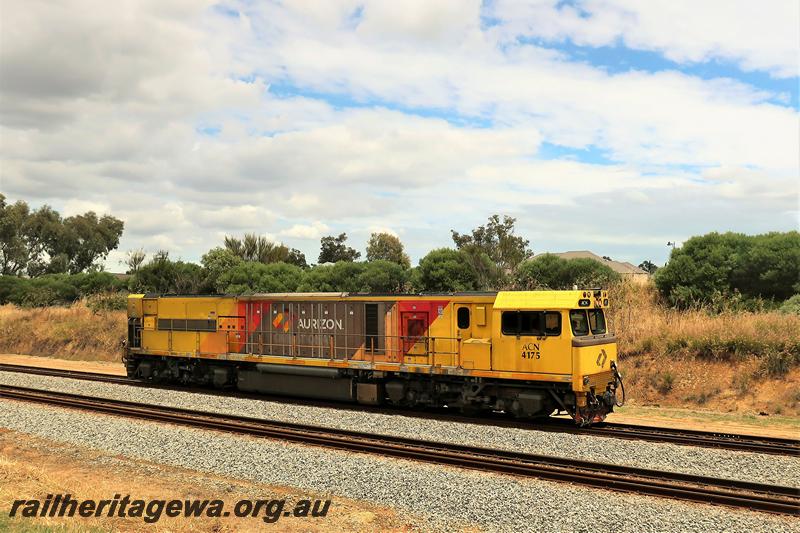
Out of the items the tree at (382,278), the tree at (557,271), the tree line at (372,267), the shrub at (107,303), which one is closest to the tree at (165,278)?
the tree line at (372,267)

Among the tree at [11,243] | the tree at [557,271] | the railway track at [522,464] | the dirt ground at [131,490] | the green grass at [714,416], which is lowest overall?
the green grass at [714,416]

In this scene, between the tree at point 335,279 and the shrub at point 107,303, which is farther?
the tree at point 335,279

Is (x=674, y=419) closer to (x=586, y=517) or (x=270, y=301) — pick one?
(x=586, y=517)

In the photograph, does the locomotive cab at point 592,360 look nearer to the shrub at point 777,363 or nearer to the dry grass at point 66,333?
the shrub at point 777,363

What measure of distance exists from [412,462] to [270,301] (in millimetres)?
10610

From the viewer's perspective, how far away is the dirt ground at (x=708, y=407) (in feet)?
59.3

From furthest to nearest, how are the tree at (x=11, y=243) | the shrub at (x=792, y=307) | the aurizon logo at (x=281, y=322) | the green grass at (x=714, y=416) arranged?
the tree at (x=11, y=243)
the shrub at (x=792, y=307)
the aurizon logo at (x=281, y=322)
the green grass at (x=714, y=416)

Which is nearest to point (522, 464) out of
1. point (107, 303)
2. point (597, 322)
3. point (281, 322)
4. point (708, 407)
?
point (597, 322)

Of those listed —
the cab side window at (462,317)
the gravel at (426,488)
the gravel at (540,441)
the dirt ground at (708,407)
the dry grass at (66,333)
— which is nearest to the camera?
the gravel at (426,488)

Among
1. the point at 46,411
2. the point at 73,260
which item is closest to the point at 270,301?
the point at 46,411

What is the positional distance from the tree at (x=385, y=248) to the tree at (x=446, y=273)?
51612 mm

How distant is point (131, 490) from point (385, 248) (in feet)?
307

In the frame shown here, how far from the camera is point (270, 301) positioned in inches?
861

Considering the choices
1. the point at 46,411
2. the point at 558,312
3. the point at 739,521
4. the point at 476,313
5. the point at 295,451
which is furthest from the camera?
the point at 46,411
